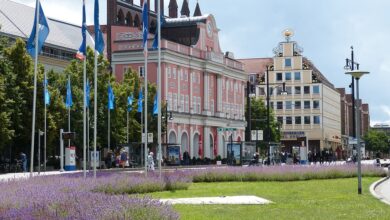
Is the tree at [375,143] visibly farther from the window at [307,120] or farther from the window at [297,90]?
the window at [297,90]

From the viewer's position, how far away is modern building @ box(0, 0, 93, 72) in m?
78.8

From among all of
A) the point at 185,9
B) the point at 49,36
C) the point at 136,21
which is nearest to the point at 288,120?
the point at 185,9

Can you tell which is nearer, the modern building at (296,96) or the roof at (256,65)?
the modern building at (296,96)

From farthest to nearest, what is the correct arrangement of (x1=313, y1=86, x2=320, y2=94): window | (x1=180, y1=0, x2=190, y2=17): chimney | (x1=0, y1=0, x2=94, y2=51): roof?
1. (x1=313, y1=86, x2=320, y2=94): window
2. (x1=180, y1=0, x2=190, y2=17): chimney
3. (x1=0, y1=0, x2=94, y2=51): roof

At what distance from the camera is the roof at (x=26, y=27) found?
78375 mm

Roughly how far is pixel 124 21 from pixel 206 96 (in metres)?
17.1

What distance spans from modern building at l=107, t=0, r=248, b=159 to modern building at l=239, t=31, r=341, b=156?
2395cm

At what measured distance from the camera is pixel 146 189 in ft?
85.8

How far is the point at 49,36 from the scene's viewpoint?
277 feet

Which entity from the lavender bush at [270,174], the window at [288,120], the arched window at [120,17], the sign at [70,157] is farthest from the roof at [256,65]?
the lavender bush at [270,174]

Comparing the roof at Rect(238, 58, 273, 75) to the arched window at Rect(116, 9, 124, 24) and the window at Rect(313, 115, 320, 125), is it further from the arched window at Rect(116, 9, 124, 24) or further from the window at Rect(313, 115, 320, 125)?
the arched window at Rect(116, 9, 124, 24)

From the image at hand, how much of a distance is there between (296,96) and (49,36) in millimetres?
65299

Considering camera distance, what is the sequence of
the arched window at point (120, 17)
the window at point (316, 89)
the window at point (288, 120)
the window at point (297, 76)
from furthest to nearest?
the window at point (288, 120)
the window at point (316, 89)
the window at point (297, 76)
the arched window at point (120, 17)

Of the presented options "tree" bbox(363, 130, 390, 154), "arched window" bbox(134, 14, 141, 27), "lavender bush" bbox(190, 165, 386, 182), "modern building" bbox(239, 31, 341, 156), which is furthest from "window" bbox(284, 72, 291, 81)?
"lavender bush" bbox(190, 165, 386, 182)
